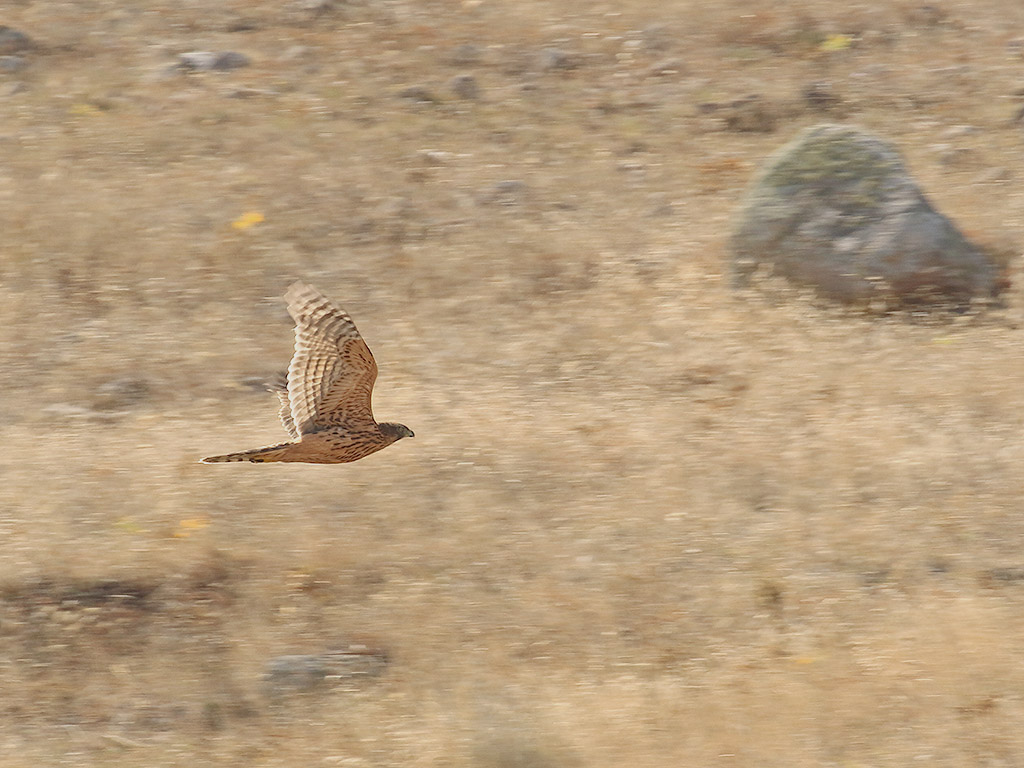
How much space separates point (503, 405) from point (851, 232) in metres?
3.48

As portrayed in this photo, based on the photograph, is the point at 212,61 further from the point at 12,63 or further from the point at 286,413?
the point at 286,413

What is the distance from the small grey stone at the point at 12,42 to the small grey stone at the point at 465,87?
14.9 ft

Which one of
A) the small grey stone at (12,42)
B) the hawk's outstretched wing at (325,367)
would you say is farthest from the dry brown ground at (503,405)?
the hawk's outstretched wing at (325,367)

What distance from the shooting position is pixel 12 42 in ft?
48.3

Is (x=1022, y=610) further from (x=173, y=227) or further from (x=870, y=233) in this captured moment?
(x=173, y=227)

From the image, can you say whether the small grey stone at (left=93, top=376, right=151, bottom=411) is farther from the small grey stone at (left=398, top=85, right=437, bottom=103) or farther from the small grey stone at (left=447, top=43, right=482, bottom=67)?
the small grey stone at (left=447, top=43, right=482, bottom=67)

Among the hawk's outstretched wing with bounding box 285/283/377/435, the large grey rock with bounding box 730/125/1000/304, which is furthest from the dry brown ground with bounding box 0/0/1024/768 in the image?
the hawk's outstretched wing with bounding box 285/283/377/435

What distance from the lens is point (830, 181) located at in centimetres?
1136

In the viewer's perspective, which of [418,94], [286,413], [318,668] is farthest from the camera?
[418,94]

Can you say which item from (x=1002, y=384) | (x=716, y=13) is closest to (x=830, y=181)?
(x=1002, y=384)

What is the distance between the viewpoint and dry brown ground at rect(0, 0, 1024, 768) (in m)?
6.53

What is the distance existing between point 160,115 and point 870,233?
22.8 feet

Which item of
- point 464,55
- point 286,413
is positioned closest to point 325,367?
point 286,413

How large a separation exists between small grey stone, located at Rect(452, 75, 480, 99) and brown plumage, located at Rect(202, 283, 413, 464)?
8279mm
